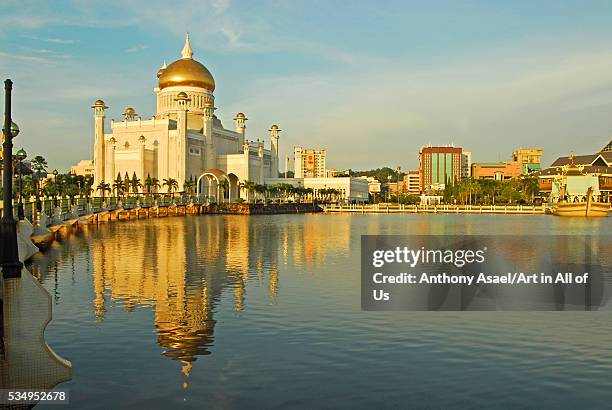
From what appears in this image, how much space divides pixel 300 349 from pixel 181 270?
998 centimetres

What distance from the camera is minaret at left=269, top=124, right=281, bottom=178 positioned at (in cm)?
10612

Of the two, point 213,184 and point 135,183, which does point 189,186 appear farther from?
point 135,183

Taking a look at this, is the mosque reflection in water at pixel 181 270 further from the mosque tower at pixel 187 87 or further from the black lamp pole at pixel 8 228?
the mosque tower at pixel 187 87

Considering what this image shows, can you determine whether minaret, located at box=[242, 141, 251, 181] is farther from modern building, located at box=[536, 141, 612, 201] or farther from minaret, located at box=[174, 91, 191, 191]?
modern building, located at box=[536, 141, 612, 201]

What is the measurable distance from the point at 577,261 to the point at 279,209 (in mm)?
64212

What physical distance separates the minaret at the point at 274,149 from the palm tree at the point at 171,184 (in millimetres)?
27563

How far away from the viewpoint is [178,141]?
275 ft

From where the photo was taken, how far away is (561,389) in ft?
27.3

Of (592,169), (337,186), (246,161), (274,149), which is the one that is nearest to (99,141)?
(246,161)

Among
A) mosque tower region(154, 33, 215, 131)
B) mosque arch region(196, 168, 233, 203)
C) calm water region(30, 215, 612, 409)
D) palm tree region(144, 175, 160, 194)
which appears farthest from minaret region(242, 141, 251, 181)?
calm water region(30, 215, 612, 409)

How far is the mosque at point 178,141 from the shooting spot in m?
83.3

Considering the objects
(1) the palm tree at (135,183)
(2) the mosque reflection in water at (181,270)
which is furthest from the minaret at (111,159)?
(2) the mosque reflection in water at (181,270)

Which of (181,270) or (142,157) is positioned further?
(142,157)

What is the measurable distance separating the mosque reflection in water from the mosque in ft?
161
